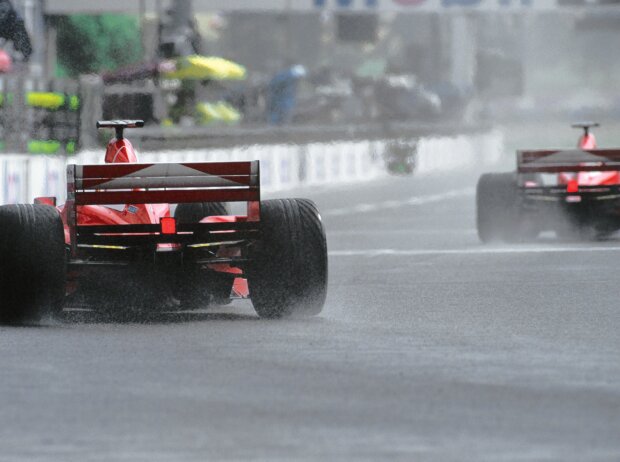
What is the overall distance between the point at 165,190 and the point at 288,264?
0.97 m

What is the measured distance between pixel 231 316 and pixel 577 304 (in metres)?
2.33

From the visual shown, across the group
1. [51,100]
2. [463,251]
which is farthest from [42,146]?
[463,251]

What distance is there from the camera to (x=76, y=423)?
350 inches

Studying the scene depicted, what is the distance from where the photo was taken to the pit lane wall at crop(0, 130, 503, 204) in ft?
87.8

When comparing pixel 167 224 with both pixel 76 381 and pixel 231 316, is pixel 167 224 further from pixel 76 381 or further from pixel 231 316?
pixel 76 381

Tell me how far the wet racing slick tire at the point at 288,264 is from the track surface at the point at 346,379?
0.63 feet

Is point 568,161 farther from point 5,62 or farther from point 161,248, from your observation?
point 5,62

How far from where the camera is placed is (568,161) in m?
21.8

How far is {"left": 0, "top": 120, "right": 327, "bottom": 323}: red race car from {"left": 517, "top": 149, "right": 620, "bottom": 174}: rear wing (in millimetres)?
8481

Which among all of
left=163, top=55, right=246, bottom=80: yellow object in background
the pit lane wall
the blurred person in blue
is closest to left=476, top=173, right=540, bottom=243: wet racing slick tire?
the pit lane wall

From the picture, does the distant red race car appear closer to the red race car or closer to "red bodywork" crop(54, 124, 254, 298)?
"red bodywork" crop(54, 124, 254, 298)

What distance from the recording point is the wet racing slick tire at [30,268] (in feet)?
42.6

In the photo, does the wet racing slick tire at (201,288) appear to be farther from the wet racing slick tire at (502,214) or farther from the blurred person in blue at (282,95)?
the blurred person in blue at (282,95)

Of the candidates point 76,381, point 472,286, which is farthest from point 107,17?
point 76,381
